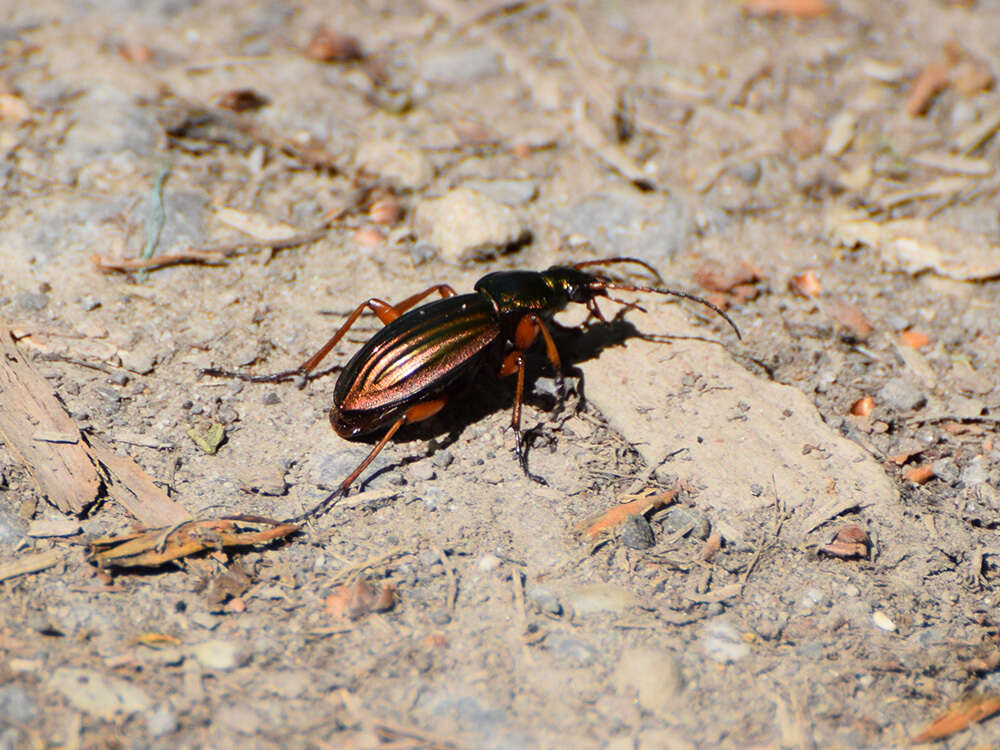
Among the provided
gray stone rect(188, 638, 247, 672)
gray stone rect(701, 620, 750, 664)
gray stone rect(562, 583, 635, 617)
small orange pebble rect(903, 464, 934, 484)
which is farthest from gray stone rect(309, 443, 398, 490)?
small orange pebble rect(903, 464, 934, 484)

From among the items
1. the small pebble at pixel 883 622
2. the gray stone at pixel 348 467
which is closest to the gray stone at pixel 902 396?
the small pebble at pixel 883 622

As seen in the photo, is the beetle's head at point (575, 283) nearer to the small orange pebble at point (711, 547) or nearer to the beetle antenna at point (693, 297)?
the beetle antenna at point (693, 297)

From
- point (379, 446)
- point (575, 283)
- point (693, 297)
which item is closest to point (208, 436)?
point (379, 446)

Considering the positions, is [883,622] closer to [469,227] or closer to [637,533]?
[637,533]

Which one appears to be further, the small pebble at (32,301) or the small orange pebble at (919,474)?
the small pebble at (32,301)

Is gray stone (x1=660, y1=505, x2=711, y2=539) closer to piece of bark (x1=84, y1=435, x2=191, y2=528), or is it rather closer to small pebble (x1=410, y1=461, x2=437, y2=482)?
small pebble (x1=410, y1=461, x2=437, y2=482)

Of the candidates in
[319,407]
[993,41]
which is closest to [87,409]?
[319,407]
